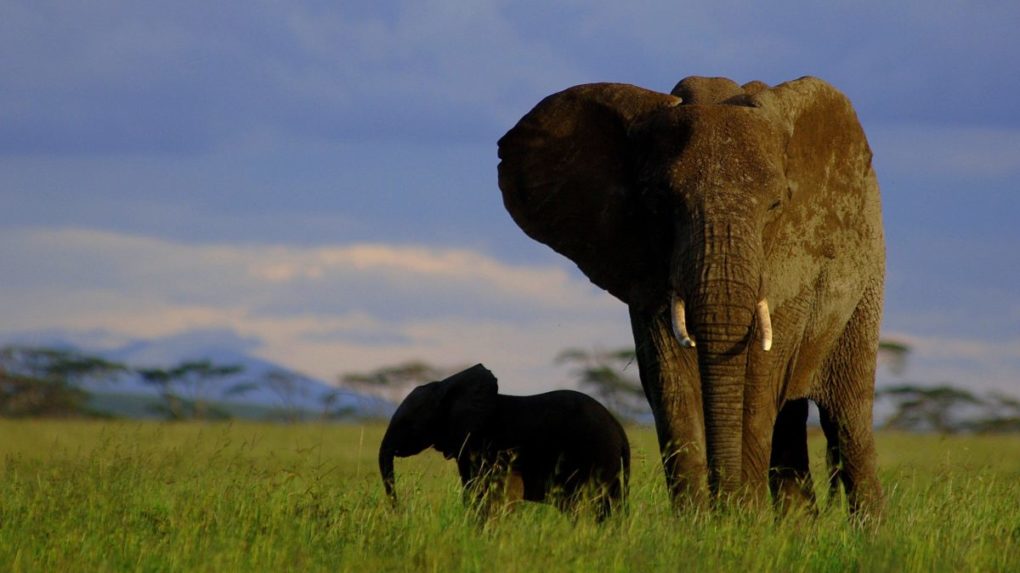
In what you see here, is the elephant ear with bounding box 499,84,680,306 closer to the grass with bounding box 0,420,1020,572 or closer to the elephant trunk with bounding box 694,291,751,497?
the elephant trunk with bounding box 694,291,751,497

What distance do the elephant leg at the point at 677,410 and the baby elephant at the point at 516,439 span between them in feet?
3.66

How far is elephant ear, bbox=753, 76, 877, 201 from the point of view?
8.98 meters

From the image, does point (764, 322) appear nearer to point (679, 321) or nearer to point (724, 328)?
point (724, 328)

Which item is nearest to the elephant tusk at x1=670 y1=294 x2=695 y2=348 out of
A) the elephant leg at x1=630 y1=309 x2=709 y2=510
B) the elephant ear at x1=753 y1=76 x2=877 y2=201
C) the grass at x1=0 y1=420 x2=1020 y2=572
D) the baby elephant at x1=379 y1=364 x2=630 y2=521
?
the elephant leg at x1=630 y1=309 x2=709 y2=510

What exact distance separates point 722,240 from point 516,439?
9.47ft

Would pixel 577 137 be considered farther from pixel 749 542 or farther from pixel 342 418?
pixel 342 418

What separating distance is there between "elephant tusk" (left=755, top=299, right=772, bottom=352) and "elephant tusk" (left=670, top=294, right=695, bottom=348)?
425 millimetres

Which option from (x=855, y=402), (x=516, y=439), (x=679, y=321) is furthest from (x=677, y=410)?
(x=855, y=402)

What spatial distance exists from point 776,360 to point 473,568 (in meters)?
2.78

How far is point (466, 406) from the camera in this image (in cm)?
1035

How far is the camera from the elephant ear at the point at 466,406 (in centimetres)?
1031

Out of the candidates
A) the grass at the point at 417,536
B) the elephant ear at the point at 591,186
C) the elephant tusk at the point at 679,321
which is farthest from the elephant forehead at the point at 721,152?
the grass at the point at 417,536

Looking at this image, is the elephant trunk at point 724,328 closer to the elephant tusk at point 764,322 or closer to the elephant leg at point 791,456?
the elephant tusk at point 764,322

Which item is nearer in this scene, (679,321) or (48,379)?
(679,321)
